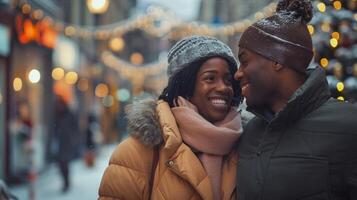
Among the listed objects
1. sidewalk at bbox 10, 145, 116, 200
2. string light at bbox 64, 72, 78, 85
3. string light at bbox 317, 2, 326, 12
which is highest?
string light at bbox 317, 2, 326, 12

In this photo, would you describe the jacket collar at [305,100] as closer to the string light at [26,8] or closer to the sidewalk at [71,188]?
the sidewalk at [71,188]

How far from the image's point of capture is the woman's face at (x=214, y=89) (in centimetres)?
287

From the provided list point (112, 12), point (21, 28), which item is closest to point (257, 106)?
point (21, 28)

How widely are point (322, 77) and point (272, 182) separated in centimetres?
55

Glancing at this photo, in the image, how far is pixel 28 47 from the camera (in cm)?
1498

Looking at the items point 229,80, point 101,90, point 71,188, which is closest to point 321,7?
point 229,80

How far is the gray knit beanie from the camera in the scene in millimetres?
2910

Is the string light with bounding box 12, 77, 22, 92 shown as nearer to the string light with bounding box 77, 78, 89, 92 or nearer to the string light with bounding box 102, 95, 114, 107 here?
the string light with bounding box 77, 78, 89, 92

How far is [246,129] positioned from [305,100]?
0.48 meters

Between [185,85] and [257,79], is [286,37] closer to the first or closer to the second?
[257,79]

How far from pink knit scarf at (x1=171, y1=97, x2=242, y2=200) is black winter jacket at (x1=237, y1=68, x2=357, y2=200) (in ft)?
0.83

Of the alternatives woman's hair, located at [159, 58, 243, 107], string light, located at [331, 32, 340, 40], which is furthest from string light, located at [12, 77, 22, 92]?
woman's hair, located at [159, 58, 243, 107]

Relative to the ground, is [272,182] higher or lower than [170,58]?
lower

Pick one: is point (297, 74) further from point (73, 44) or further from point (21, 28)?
point (73, 44)
